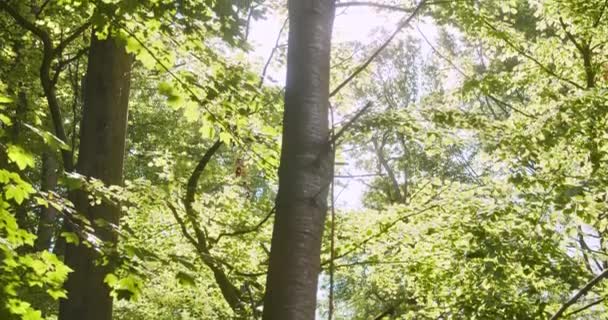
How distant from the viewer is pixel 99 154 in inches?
210

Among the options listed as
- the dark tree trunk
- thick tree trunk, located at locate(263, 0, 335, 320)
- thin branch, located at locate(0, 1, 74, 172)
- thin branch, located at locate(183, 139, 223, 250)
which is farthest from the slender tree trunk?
thin branch, located at locate(183, 139, 223, 250)

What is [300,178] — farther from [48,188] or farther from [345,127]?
[48,188]

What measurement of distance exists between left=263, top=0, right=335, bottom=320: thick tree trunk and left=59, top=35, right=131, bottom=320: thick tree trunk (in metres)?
3.04

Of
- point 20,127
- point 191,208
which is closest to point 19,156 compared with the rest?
point 20,127

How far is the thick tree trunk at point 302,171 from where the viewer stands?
2.30m

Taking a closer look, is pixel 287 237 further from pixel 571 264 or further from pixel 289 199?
pixel 571 264

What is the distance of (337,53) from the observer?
7.57 meters

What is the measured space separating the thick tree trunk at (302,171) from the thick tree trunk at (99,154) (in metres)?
3.04

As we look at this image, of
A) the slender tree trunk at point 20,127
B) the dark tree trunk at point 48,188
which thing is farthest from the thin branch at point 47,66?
the dark tree trunk at point 48,188

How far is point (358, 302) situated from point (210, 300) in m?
10.2

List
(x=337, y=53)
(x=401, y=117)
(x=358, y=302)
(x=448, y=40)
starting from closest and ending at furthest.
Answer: (x=401, y=117) → (x=337, y=53) → (x=448, y=40) → (x=358, y=302)

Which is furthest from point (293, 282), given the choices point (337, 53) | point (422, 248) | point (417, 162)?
point (417, 162)

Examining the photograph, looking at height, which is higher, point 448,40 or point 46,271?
point 448,40

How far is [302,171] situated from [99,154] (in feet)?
11.3
